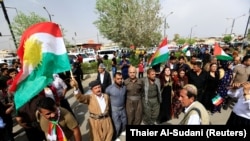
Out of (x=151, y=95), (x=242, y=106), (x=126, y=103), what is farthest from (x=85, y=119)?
(x=242, y=106)

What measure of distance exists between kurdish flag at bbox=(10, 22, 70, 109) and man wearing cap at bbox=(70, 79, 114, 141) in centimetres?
77

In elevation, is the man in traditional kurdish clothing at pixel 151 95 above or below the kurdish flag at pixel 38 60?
below

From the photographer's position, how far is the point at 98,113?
13.3 feet

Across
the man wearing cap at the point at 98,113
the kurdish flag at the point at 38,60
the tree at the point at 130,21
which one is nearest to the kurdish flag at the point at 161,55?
the man wearing cap at the point at 98,113

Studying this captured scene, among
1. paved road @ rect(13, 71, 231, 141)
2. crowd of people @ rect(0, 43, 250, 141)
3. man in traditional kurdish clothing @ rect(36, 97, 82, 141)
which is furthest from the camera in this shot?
paved road @ rect(13, 71, 231, 141)

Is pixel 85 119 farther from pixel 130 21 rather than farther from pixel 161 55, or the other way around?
pixel 130 21

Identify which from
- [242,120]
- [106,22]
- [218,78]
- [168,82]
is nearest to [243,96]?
[242,120]

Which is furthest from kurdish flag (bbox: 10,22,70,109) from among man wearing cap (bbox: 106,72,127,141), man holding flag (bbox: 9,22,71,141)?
man wearing cap (bbox: 106,72,127,141)

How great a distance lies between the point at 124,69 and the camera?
327 inches

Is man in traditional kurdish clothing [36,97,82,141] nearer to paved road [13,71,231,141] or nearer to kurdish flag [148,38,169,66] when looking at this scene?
paved road [13,71,231,141]

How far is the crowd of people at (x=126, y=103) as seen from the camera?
2723 mm

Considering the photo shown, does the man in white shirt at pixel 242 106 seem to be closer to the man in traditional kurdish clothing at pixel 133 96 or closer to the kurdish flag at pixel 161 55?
the man in traditional kurdish clothing at pixel 133 96

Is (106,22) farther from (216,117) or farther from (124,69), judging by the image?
(216,117)

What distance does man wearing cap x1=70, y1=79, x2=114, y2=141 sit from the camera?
3926 millimetres
